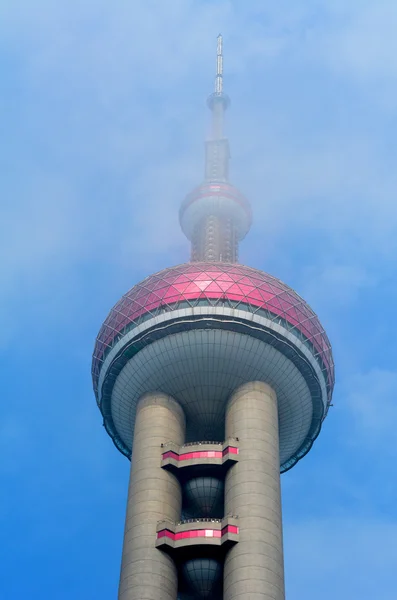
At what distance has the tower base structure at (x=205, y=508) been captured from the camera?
82812mm

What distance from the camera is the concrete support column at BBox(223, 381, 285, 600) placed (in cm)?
8125

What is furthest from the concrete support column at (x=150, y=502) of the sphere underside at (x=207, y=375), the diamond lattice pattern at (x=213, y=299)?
the diamond lattice pattern at (x=213, y=299)

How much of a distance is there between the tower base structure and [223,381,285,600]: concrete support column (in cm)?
11

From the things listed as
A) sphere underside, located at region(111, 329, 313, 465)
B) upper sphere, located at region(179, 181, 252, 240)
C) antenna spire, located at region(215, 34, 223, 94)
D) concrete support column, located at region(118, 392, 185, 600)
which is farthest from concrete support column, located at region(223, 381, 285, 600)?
antenna spire, located at region(215, 34, 223, 94)

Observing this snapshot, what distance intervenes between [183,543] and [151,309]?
2994 cm

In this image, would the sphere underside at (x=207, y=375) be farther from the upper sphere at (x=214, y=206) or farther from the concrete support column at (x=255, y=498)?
the upper sphere at (x=214, y=206)

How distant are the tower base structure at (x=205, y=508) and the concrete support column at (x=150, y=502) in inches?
4.3

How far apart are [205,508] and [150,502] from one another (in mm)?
8496

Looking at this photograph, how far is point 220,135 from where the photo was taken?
164 metres

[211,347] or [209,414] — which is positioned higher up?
[211,347]

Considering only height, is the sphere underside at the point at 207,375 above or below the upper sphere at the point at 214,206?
below

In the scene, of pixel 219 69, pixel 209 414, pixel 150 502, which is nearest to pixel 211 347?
pixel 209 414

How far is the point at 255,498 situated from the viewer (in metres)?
86.9

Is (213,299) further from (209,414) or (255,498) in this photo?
(255,498)
